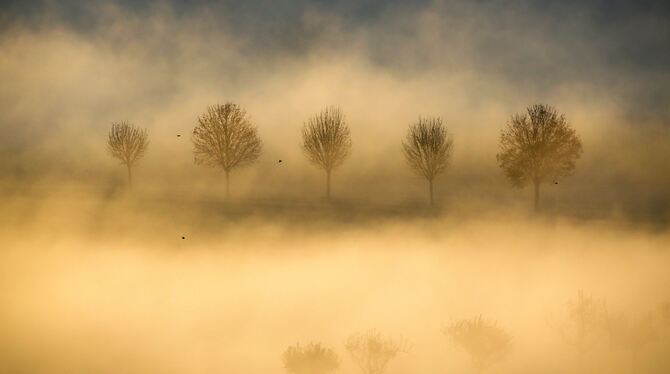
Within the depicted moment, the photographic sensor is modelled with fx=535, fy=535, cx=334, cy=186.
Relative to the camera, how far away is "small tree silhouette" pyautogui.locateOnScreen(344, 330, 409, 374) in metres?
35.0

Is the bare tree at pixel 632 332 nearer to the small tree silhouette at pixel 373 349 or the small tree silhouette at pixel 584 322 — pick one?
the small tree silhouette at pixel 584 322

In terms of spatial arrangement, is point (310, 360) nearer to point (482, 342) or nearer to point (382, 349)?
point (382, 349)

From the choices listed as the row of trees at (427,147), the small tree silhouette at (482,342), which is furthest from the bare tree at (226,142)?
the small tree silhouette at (482,342)

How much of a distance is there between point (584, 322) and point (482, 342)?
7767 millimetres

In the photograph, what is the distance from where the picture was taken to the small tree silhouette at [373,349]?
115 feet

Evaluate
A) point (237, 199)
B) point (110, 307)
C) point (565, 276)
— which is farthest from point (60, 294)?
point (565, 276)

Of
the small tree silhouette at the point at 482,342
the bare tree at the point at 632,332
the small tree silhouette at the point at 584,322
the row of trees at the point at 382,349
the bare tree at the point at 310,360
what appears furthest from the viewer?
the small tree silhouette at the point at 584,322

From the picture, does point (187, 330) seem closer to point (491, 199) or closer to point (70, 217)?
point (70, 217)

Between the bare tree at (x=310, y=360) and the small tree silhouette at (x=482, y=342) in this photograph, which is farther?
the small tree silhouette at (x=482, y=342)

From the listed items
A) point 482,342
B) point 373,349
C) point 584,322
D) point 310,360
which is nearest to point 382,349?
point 373,349

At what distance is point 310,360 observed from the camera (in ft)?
109

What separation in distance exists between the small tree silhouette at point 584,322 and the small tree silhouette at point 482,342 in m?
4.82

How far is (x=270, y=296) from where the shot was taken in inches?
1577

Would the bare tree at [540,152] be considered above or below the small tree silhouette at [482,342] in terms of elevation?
above
